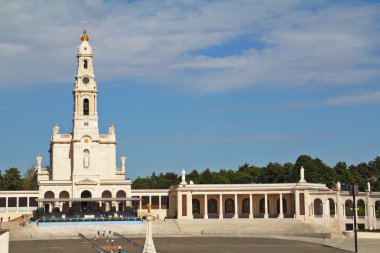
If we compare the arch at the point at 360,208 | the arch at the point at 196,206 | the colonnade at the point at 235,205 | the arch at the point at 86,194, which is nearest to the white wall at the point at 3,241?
the colonnade at the point at 235,205

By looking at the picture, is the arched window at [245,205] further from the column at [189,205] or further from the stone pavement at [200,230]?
the stone pavement at [200,230]

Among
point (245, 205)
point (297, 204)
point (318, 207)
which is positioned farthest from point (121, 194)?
point (318, 207)

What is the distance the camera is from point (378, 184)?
146 m

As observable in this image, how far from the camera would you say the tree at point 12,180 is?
Answer: 133m

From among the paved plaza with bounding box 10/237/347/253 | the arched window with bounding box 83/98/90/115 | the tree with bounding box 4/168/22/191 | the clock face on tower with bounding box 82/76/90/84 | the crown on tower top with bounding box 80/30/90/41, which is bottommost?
the paved plaza with bounding box 10/237/347/253

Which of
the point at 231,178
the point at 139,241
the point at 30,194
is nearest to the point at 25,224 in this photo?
the point at 30,194

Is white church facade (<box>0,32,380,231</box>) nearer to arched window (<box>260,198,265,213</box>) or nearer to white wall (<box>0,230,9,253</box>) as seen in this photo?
arched window (<box>260,198,265,213</box>)

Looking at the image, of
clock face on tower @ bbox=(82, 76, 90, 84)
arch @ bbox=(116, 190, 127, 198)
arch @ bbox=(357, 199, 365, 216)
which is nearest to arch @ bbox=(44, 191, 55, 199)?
arch @ bbox=(116, 190, 127, 198)

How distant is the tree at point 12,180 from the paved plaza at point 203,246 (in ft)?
155

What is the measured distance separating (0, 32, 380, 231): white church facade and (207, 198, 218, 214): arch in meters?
0.16

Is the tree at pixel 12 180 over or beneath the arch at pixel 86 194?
over

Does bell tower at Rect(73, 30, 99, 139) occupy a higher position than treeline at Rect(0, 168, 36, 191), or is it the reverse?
bell tower at Rect(73, 30, 99, 139)

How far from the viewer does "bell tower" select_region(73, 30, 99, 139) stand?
12025 cm

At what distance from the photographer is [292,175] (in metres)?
142
